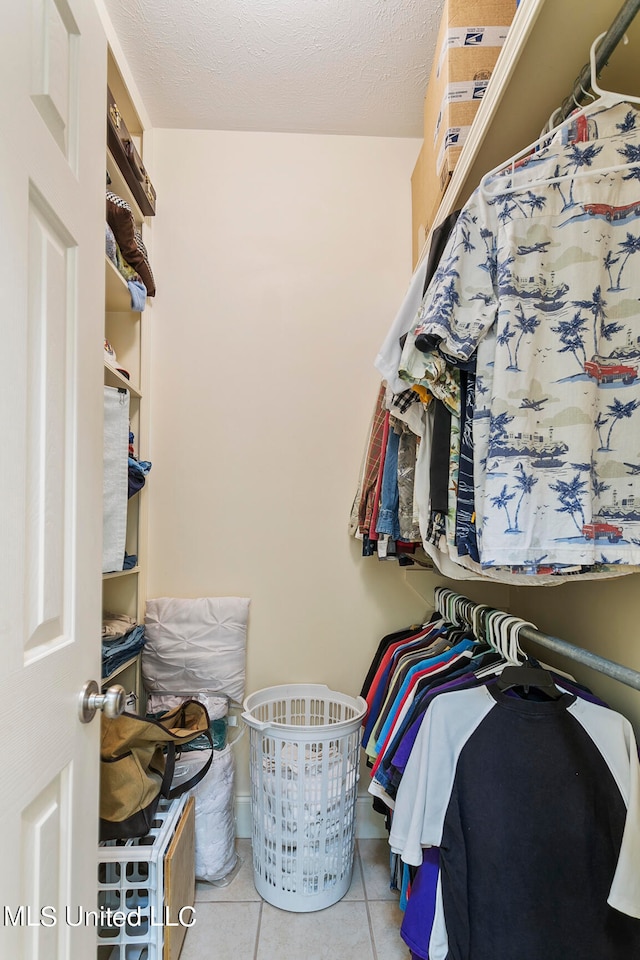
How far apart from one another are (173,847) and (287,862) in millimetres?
441

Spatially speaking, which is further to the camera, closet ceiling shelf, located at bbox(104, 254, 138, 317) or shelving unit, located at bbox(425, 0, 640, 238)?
closet ceiling shelf, located at bbox(104, 254, 138, 317)

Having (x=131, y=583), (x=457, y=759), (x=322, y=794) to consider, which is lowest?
(x=322, y=794)

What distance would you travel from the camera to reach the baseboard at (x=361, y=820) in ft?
6.66

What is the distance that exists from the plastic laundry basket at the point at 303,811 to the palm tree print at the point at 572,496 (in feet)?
3.71

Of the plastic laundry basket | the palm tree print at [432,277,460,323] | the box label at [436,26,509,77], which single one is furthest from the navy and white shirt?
the box label at [436,26,509,77]

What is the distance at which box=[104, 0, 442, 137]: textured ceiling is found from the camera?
5.55 feet

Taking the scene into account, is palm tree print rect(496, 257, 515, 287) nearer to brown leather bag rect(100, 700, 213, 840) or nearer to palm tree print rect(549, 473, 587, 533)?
palm tree print rect(549, 473, 587, 533)

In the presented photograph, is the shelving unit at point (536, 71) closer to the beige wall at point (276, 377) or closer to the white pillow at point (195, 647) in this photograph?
the beige wall at point (276, 377)

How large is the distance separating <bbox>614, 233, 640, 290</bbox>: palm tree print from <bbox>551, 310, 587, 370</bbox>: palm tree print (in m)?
0.09

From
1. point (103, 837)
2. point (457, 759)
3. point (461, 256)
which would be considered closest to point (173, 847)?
point (103, 837)

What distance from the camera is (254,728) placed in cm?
174

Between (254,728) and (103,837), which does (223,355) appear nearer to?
(254,728)

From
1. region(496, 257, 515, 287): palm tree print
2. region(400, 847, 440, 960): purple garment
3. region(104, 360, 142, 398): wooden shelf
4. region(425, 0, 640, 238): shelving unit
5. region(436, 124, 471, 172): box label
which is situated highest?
region(436, 124, 471, 172): box label

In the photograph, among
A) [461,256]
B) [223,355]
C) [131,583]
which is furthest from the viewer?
[223,355]
